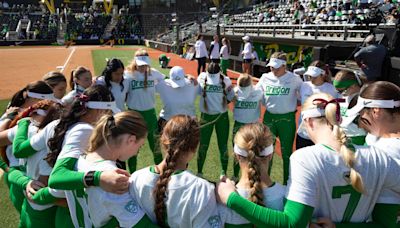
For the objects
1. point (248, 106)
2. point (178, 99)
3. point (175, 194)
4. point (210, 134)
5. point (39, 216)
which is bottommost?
point (210, 134)

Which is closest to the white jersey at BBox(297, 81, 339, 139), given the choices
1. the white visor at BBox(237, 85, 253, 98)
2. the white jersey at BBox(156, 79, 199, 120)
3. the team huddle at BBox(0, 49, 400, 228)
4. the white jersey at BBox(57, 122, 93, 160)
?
the white visor at BBox(237, 85, 253, 98)

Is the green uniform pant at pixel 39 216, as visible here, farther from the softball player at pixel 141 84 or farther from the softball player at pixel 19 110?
the softball player at pixel 141 84

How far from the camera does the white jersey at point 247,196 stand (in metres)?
2.17

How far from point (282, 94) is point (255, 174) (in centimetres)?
363

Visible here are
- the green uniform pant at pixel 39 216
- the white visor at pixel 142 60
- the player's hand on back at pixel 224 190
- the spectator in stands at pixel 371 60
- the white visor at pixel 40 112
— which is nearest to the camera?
the player's hand on back at pixel 224 190

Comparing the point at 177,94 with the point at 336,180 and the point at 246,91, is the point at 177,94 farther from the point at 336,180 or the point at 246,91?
the point at 336,180

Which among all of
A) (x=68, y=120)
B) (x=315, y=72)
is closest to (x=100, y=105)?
(x=68, y=120)

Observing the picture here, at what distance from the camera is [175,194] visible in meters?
2.16

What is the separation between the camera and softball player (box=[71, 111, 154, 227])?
84.7 inches

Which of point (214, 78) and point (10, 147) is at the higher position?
point (214, 78)

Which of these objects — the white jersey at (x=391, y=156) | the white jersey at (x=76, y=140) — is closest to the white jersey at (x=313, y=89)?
the white jersey at (x=391, y=156)

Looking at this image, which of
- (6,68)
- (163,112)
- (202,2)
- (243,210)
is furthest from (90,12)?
(243,210)

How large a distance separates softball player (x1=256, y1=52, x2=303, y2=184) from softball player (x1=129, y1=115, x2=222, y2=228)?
3595mm

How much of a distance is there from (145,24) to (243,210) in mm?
59686
